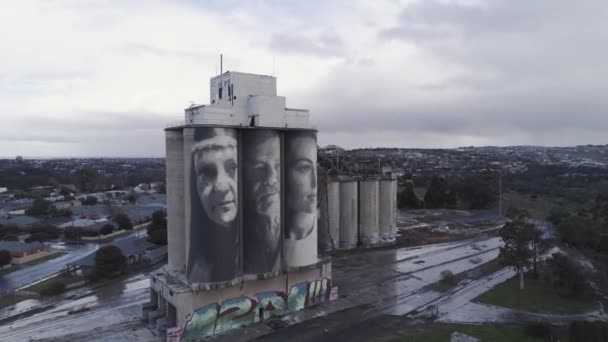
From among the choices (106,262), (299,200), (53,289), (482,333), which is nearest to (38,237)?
(106,262)

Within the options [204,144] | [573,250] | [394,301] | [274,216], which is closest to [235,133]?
[204,144]

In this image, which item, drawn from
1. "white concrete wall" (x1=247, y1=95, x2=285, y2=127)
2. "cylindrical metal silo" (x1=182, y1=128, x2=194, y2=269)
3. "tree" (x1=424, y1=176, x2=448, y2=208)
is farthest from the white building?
"tree" (x1=424, y1=176, x2=448, y2=208)

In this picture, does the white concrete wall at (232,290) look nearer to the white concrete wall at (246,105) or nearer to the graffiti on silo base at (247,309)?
the graffiti on silo base at (247,309)

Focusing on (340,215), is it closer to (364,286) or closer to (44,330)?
(364,286)

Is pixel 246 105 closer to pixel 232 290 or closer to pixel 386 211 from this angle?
pixel 232 290

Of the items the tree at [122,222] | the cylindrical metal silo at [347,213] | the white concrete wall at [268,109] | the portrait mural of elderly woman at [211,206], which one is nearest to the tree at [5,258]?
the tree at [122,222]

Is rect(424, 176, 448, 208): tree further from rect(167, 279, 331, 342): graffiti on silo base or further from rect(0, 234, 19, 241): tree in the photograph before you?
rect(0, 234, 19, 241): tree
